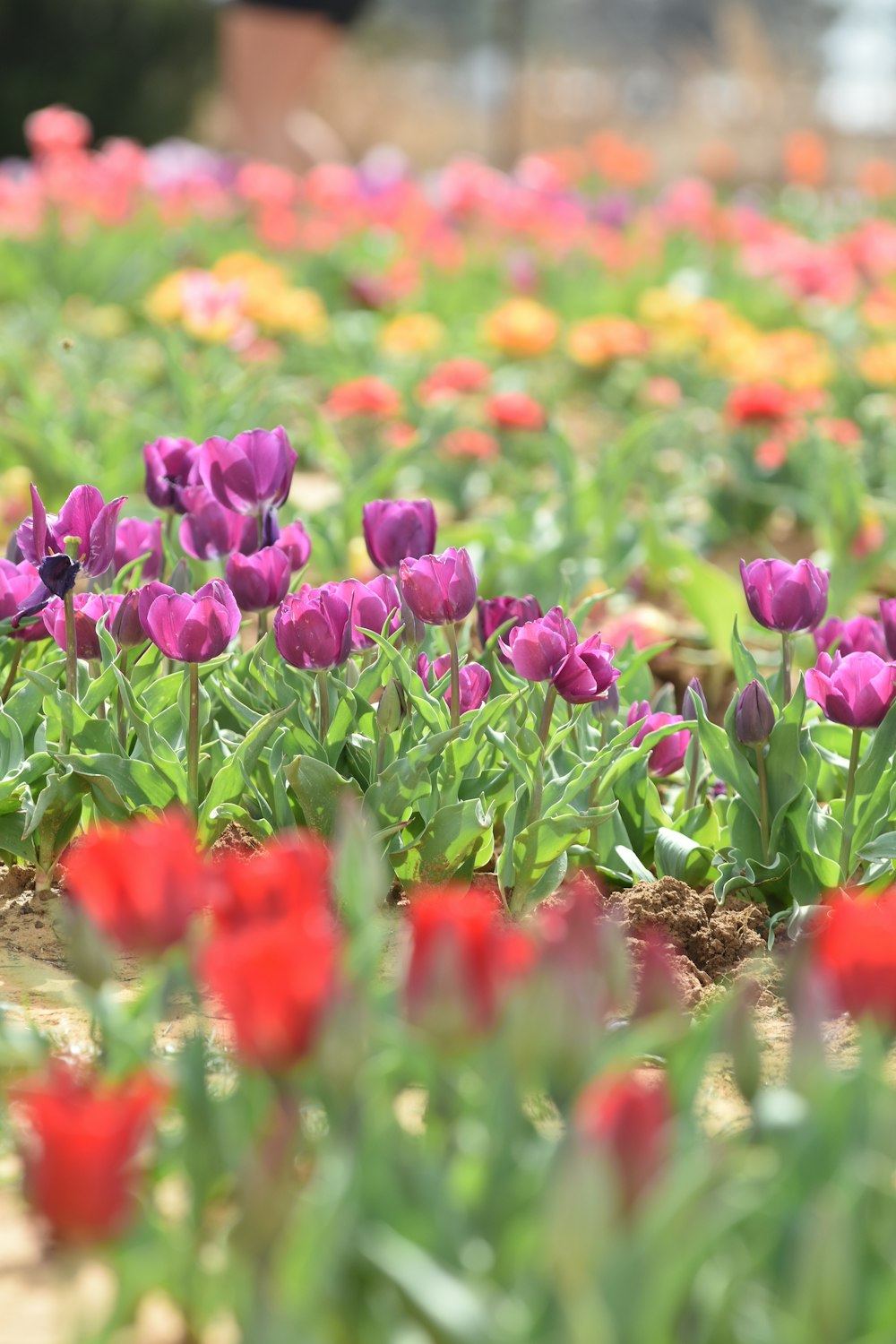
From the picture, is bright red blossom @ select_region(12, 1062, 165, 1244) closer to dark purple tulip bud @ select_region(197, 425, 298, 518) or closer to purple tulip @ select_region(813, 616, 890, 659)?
dark purple tulip bud @ select_region(197, 425, 298, 518)

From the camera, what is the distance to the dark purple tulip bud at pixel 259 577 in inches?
83.4

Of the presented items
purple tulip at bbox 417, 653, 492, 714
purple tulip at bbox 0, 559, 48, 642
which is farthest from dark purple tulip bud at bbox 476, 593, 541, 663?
purple tulip at bbox 0, 559, 48, 642

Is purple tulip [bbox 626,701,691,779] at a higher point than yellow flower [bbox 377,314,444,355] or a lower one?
higher

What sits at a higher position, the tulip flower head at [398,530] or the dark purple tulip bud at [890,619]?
the tulip flower head at [398,530]

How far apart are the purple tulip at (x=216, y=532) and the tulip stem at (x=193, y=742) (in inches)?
9.4

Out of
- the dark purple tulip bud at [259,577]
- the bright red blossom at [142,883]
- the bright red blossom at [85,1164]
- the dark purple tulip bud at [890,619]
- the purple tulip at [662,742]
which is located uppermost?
the bright red blossom at [142,883]

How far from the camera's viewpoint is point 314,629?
6.43 ft

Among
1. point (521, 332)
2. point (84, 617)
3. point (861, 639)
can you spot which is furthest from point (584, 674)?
point (521, 332)

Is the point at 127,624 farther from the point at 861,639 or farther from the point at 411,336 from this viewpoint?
the point at 411,336

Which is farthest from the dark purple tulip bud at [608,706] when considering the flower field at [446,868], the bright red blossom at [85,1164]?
the bright red blossom at [85,1164]

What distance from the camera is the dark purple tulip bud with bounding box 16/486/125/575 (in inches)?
80.0

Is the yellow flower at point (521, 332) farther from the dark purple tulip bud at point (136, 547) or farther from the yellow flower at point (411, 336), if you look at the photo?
the dark purple tulip bud at point (136, 547)

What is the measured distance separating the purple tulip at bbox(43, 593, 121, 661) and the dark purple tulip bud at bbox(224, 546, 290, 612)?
19 cm

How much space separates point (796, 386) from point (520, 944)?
402cm
